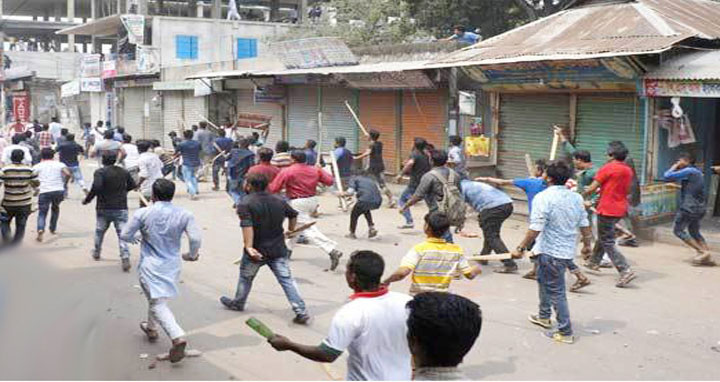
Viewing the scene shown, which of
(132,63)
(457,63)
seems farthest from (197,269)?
(132,63)

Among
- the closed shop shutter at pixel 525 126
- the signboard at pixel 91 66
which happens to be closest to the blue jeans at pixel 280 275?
the closed shop shutter at pixel 525 126

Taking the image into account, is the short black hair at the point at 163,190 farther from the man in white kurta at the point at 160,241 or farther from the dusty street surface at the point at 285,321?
the dusty street surface at the point at 285,321

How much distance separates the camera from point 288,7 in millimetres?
46031

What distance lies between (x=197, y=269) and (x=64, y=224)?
15.0ft

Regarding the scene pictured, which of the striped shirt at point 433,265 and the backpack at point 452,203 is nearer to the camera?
the striped shirt at point 433,265

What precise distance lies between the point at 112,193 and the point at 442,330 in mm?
7088

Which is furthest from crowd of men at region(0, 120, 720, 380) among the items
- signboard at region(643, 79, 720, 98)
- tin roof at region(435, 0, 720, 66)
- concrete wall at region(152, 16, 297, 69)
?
concrete wall at region(152, 16, 297, 69)

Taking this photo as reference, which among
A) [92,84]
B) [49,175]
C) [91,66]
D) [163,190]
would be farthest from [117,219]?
[91,66]

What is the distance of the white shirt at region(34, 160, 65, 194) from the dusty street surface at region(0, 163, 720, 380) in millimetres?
1171

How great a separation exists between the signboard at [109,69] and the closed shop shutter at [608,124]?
24770 millimetres

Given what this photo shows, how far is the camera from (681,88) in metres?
11.2

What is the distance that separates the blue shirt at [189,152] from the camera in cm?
1551

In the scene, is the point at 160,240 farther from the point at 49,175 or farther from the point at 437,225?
the point at 49,175

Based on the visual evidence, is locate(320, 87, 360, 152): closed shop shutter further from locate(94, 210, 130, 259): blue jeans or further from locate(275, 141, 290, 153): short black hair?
locate(94, 210, 130, 259): blue jeans
